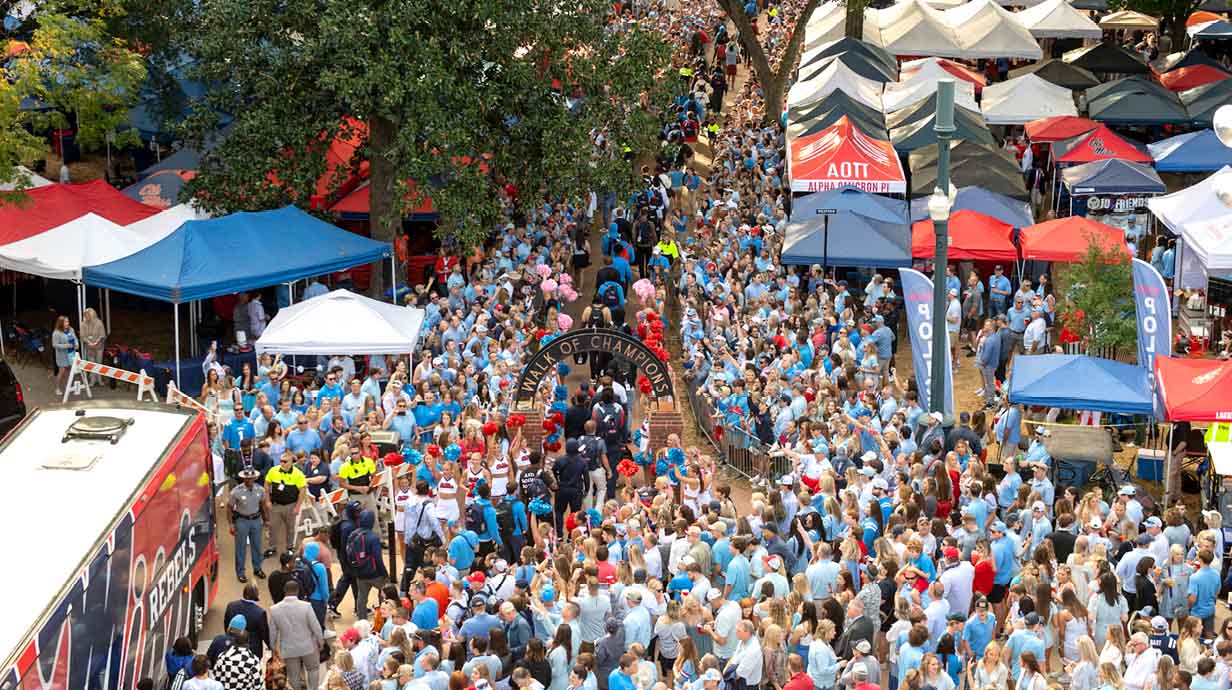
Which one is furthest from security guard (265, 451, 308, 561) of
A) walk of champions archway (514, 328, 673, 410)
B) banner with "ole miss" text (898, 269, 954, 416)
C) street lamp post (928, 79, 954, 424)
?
banner with "ole miss" text (898, 269, 954, 416)

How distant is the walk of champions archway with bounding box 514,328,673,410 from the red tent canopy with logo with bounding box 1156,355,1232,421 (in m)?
5.94

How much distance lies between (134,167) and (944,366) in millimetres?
21483

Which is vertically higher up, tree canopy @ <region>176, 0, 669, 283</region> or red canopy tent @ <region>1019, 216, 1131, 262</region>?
tree canopy @ <region>176, 0, 669, 283</region>

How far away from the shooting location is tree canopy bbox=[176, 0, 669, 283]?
2584cm

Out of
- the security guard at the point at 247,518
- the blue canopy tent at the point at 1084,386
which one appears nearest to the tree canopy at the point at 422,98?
the security guard at the point at 247,518

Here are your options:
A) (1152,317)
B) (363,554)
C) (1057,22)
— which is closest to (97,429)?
(363,554)

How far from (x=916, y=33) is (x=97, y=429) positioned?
29.9 metres

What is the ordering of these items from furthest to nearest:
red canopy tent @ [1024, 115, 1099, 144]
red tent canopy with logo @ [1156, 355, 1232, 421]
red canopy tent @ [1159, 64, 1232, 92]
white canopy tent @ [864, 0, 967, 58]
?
white canopy tent @ [864, 0, 967, 58] < red canopy tent @ [1159, 64, 1232, 92] < red canopy tent @ [1024, 115, 1099, 144] < red tent canopy with logo @ [1156, 355, 1232, 421]

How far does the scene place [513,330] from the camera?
75.6 ft

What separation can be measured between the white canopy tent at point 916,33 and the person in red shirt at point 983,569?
26289mm

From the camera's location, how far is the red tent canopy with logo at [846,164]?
1134 inches

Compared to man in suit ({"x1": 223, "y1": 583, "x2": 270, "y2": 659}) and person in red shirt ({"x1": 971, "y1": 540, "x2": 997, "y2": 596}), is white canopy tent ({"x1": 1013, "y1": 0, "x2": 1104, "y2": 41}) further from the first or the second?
man in suit ({"x1": 223, "y1": 583, "x2": 270, "y2": 659})

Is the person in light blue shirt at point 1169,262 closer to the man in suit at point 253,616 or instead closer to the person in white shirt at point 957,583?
the person in white shirt at point 957,583

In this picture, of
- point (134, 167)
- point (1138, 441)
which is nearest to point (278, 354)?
point (1138, 441)
